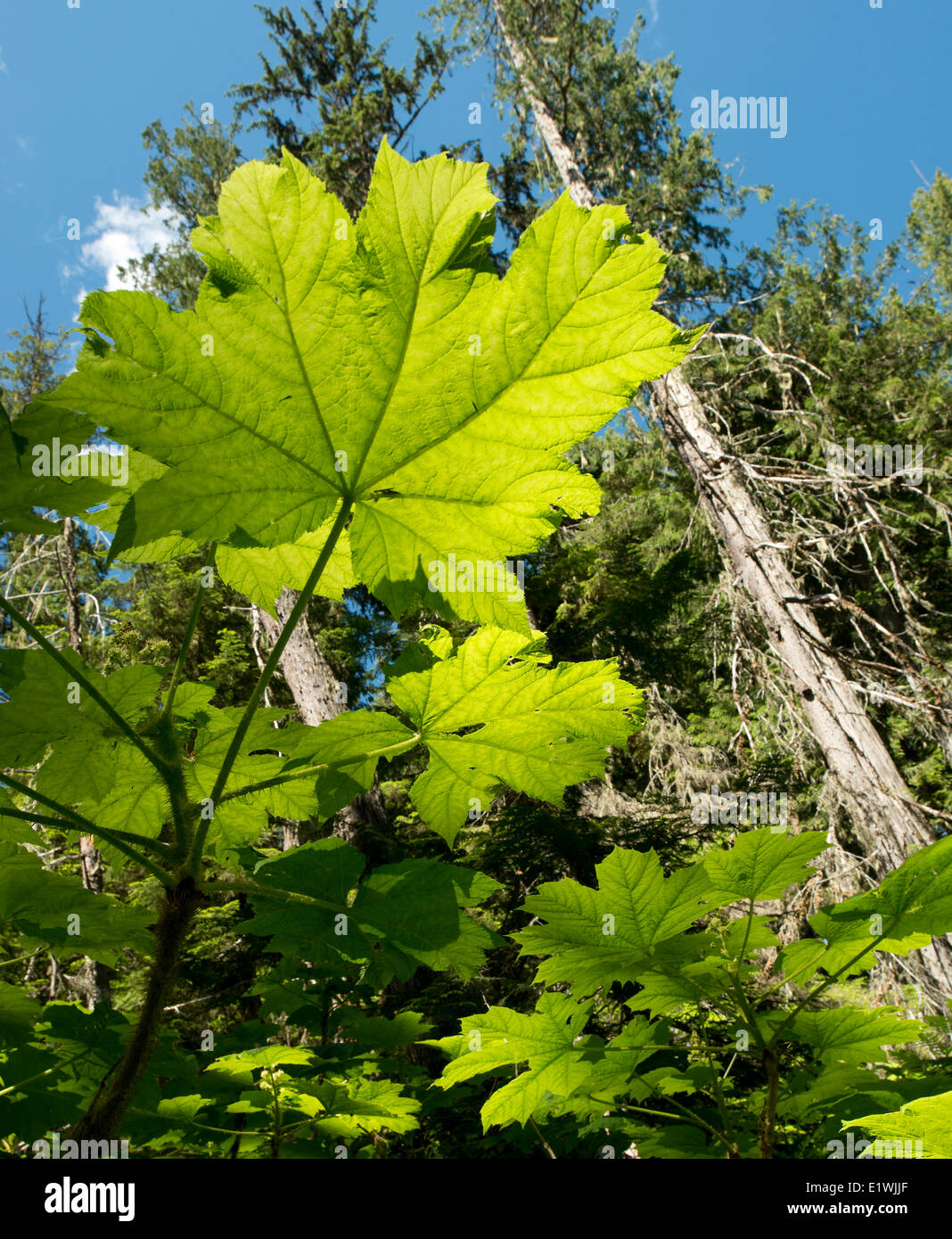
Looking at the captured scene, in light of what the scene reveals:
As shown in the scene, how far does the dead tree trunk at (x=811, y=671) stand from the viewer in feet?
18.9

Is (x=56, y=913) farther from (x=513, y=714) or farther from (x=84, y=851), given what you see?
(x=84, y=851)

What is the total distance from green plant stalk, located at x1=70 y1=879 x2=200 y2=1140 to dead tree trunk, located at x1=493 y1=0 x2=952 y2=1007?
5.95 m

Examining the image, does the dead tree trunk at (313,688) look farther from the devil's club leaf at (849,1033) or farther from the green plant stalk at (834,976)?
the green plant stalk at (834,976)

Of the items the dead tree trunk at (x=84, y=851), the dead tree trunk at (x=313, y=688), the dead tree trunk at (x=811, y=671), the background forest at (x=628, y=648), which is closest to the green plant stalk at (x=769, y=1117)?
the background forest at (x=628, y=648)

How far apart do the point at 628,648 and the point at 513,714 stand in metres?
6.91

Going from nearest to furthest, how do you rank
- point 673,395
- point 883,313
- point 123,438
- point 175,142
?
point 123,438
point 673,395
point 175,142
point 883,313

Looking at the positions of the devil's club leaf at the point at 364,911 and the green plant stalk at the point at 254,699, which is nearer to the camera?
the green plant stalk at the point at 254,699

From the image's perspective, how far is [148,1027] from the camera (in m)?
0.66

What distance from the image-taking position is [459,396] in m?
0.72

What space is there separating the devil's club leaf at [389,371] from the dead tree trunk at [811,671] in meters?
5.90

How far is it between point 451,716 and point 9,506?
1.91 feet

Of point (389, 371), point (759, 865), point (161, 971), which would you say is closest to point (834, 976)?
point (759, 865)
